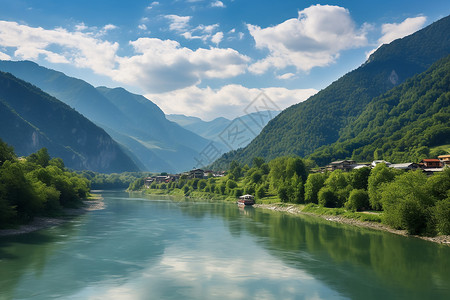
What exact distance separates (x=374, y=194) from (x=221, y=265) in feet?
131

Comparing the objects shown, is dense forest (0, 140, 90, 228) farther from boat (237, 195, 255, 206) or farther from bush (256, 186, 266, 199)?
bush (256, 186, 266, 199)

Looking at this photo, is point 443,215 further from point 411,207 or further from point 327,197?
point 327,197

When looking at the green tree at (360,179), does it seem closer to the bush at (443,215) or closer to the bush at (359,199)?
the bush at (359,199)

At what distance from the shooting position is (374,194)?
63.4 metres

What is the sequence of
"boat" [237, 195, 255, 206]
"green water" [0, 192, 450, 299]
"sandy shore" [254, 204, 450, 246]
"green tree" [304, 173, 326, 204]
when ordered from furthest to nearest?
"boat" [237, 195, 255, 206], "green tree" [304, 173, 326, 204], "sandy shore" [254, 204, 450, 246], "green water" [0, 192, 450, 299]

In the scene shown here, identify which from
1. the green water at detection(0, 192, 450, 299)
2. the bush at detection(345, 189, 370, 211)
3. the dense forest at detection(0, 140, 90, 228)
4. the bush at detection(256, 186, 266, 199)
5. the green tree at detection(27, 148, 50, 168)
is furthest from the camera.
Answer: the bush at detection(256, 186, 266, 199)

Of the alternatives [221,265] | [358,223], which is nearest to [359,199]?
[358,223]

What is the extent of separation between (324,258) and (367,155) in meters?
146

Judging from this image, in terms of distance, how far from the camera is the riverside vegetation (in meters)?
47.9

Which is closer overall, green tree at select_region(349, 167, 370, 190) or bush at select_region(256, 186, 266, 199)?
green tree at select_region(349, 167, 370, 190)

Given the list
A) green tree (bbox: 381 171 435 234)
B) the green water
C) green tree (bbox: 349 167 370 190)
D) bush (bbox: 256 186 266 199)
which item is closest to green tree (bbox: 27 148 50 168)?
the green water

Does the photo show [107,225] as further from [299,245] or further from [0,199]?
[299,245]

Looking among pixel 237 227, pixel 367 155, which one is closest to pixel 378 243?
pixel 237 227

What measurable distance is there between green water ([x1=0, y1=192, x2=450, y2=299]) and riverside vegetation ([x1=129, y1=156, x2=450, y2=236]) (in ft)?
12.4
